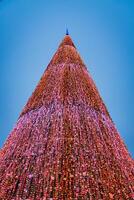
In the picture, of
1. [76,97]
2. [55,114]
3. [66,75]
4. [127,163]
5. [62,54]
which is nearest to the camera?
[127,163]

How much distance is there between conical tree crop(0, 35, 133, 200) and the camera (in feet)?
21.6

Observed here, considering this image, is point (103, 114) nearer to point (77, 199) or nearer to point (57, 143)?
point (57, 143)

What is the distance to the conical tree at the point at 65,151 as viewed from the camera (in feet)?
21.6

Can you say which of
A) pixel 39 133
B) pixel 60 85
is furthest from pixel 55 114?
pixel 60 85

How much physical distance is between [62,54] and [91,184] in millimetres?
6893

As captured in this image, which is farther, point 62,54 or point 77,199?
point 62,54

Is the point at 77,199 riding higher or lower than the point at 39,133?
lower

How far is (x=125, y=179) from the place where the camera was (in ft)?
23.5

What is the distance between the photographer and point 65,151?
7398 mm

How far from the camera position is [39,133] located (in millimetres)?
8133

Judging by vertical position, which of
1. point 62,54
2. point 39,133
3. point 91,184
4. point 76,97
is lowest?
point 91,184

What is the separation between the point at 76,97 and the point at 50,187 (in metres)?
3.54

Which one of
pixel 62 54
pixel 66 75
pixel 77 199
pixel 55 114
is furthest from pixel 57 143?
Answer: pixel 62 54

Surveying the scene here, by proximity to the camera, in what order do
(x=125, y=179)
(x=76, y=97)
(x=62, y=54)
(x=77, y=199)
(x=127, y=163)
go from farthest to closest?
(x=62, y=54) → (x=76, y=97) → (x=127, y=163) → (x=125, y=179) → (x=77, y=199)
